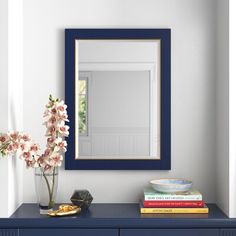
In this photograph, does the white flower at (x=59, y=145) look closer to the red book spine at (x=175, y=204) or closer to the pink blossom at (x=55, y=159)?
the pink blossom at (x=55, y=159)

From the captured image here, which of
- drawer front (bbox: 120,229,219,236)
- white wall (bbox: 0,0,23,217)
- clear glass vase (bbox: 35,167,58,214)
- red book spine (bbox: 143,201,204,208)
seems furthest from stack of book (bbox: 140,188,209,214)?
white wall (bbox: 0,0,23,217)

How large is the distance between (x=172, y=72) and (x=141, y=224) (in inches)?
35.7

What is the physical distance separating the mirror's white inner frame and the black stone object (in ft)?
0.82

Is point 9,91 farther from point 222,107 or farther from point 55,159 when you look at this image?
point 222,107

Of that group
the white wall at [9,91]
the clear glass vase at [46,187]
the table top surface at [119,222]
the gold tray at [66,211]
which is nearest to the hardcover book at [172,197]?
the table top surface at [119,222]

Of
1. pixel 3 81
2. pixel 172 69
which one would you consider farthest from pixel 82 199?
pixel 172 69

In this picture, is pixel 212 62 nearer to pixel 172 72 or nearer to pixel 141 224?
pixel 172 72

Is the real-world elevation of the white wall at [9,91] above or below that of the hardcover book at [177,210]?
above

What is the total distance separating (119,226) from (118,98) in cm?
76

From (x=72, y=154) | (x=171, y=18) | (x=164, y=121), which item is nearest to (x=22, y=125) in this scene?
(x=72, y=154)

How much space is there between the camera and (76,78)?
272 cm

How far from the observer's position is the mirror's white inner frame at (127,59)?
2729 millimetres

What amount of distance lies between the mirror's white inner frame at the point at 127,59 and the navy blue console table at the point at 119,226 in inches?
18.3

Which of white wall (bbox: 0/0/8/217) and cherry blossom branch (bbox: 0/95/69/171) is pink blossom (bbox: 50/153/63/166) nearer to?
cherry blossom branch (bbox: 0/95/69/171)
